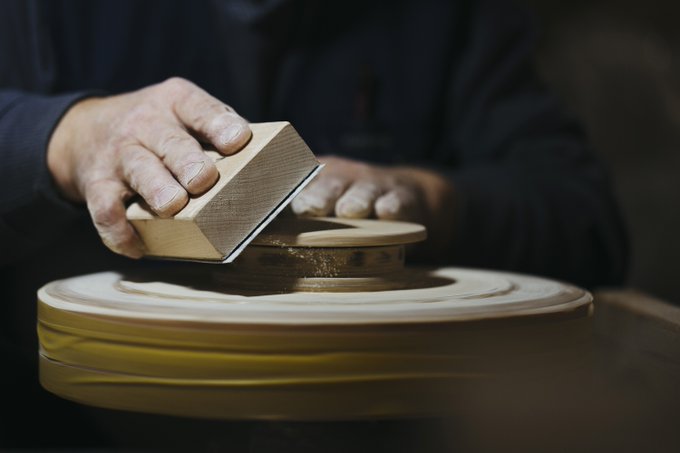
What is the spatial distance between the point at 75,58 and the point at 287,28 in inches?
15.4

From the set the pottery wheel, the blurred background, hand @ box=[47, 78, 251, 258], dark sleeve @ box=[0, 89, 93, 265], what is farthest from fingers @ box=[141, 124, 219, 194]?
the blurred background

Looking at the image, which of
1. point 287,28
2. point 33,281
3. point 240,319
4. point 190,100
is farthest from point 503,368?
point 287,28

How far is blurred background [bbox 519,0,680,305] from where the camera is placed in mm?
2084

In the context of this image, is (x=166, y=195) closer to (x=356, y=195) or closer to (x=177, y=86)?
(x=177, y=86)

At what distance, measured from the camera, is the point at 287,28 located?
1506 mm

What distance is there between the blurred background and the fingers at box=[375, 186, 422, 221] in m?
1.23

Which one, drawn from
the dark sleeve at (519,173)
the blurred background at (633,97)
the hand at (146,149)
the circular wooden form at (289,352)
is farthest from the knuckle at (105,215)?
the blurred background at (633,97)

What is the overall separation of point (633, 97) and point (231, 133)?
1.65 meters

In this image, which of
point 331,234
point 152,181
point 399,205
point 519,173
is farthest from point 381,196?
point 519,173

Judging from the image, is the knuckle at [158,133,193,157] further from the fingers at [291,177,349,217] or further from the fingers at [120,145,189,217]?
the fingers at [291,177,349,217]

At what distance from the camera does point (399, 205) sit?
3.27 ft

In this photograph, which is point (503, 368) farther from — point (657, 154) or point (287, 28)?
point (657, 154)

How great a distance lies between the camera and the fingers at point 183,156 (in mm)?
717

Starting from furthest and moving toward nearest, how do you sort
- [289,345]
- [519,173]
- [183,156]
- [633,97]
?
1. [633,97]
2. [519,173]
3. [183,156]
4. [289,345]
